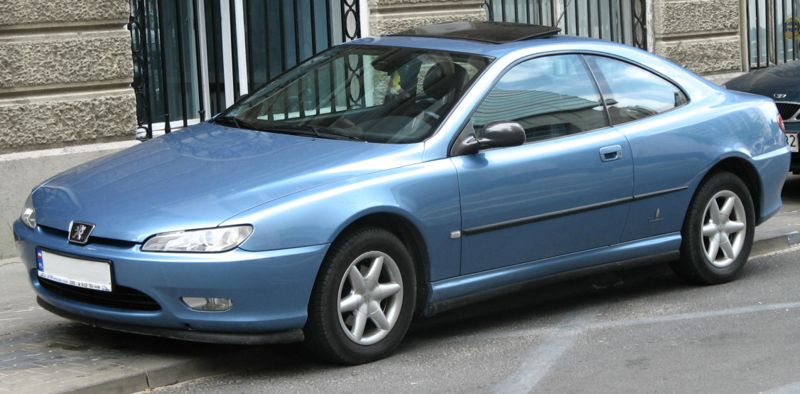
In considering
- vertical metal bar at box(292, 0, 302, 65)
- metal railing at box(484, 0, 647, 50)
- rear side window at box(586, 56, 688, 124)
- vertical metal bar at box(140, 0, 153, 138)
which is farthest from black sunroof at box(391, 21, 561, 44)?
metal railing at box(484, 0, 647, 50)

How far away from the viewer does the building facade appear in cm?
956

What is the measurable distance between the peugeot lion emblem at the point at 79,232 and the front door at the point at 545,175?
167cm

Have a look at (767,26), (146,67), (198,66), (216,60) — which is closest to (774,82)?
(767,26)

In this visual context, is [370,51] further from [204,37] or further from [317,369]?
[204,37]

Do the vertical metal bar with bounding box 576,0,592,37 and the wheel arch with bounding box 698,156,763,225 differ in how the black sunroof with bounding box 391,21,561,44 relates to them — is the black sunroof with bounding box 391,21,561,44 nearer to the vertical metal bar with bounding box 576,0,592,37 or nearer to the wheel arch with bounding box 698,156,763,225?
the wheel arch with bounding box 698,156,763,225

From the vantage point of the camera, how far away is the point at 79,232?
611 centimetres

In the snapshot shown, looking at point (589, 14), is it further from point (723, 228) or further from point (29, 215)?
point (29, 215)

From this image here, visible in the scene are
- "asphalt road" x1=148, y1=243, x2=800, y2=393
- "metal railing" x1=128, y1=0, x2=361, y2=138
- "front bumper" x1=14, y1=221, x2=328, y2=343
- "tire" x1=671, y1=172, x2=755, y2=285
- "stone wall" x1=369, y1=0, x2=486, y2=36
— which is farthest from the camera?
"stone wall" x1=369, y1=0, x2=486, y2=36

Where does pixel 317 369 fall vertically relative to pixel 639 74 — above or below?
below

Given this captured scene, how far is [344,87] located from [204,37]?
3.92 metres

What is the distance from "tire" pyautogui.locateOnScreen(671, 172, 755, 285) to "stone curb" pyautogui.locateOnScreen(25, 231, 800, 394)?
260 centimetres

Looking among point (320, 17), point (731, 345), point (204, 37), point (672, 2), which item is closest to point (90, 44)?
point (204, 37)

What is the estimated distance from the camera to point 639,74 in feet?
25.5

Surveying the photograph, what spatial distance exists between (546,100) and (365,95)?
2.96ft
